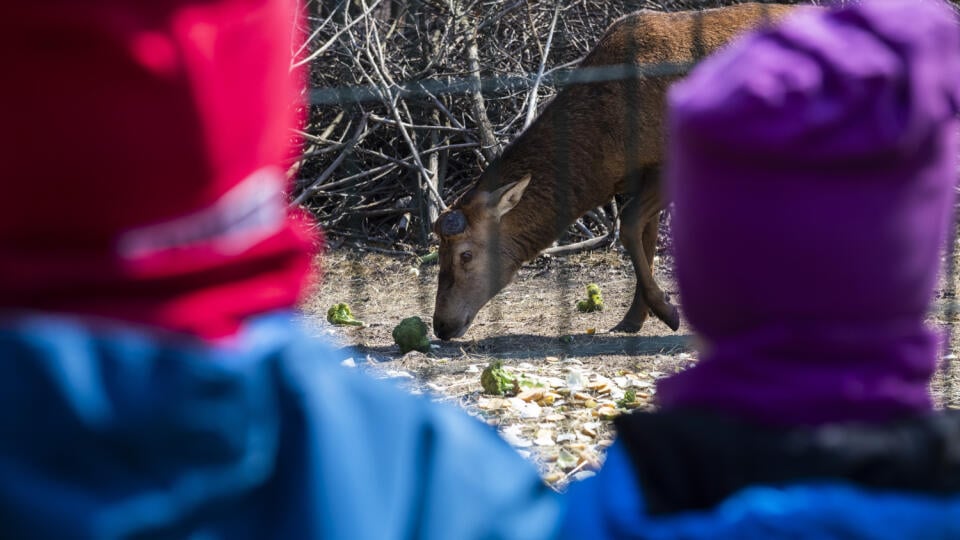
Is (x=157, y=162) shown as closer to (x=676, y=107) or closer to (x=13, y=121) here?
(x=13, y=121)

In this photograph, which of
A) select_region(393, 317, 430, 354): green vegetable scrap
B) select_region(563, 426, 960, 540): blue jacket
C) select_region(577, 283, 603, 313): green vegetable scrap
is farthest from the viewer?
select_region(577, 283, 603, 313): green vegetable scrap

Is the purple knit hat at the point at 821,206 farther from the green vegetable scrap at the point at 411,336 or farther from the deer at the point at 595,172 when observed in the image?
the deer at the point at 595,172

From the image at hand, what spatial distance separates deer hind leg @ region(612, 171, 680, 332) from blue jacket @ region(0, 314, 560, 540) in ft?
18.5

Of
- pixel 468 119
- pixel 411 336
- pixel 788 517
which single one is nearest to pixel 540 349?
pixel 411 336

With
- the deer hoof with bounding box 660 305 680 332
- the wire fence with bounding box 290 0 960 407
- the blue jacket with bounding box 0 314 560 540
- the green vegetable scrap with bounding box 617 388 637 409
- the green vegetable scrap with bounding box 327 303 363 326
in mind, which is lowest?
the green vegetable scrap with bounding box 617 388 637 409

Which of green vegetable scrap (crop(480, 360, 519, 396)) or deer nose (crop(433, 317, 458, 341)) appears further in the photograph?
deer nose (crop(433, 317, 458, 341))

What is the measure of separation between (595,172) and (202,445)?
601 cm

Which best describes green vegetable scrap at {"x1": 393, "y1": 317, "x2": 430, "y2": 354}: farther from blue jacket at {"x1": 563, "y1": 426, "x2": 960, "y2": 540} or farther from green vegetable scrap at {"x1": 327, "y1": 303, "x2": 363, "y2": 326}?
blue jacket at {"x1": 563, "y1": 426, "x2": 960, "y2": 540}

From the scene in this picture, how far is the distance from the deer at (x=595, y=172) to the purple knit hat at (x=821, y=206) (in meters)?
5.36

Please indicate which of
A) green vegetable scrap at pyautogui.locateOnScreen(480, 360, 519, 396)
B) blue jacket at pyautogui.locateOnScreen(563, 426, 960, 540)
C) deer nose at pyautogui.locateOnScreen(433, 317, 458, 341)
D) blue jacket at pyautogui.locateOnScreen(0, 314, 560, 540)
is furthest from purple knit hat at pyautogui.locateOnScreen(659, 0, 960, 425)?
deer nose at pyautogui.locateOnScreen(433, 317, 458, 341)

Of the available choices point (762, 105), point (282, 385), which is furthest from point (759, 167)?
point (282, 385)

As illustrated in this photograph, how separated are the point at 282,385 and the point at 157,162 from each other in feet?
0.57

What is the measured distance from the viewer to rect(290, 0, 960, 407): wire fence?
6566mm

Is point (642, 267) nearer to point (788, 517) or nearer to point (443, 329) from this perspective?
point (443, 329)
